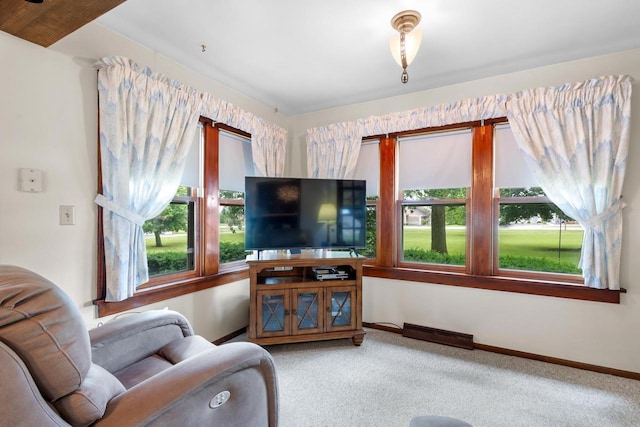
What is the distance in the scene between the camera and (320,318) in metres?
2.70

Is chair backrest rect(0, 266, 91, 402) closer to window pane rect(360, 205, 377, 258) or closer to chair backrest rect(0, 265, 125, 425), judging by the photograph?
chair backrest rect(0, 265, 125, 425)

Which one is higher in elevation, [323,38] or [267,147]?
[323,38]

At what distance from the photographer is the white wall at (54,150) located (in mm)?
1556

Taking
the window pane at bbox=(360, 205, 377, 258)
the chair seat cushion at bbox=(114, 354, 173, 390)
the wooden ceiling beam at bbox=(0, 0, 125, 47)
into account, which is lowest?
the chair seat cushion at bbox=(114, 354, 173, 390)

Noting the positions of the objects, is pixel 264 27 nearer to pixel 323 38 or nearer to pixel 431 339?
pixel 323 38

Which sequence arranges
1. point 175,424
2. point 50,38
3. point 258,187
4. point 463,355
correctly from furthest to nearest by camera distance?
1. point 258,187
2. point 463,355
3. point 50,38
4. point 175,424

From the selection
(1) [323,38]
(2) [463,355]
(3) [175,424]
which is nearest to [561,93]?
(1) [323,38]

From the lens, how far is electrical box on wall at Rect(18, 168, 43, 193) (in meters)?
1.59

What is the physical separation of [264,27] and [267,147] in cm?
138

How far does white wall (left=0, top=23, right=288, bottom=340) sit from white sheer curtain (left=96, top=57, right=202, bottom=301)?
0.10 metres

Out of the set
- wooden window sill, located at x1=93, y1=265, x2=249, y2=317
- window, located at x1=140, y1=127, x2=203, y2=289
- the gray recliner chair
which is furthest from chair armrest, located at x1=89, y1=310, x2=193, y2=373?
window, located at x1=140, y1=127, x2=203, y2=289

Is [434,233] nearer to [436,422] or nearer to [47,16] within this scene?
[436,422]

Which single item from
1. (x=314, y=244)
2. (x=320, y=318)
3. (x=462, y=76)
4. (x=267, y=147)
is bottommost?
(x=320, y=318)

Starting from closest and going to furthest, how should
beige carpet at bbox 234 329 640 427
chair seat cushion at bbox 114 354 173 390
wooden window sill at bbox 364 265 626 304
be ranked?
1. chair seat cushion at bbox 114 354 173 390
2. beige carpet at bbox 234 329 640 427
3. wooden window sill at bbox 364 265 626 304
